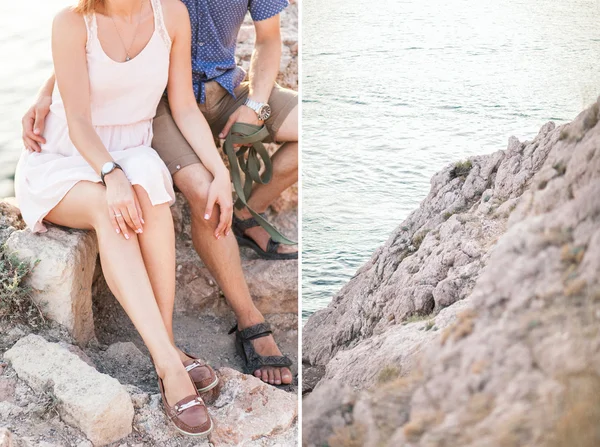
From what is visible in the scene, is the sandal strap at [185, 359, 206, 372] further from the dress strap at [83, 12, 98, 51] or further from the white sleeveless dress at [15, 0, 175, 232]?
the dress strap at [83, 12, 98, 51]

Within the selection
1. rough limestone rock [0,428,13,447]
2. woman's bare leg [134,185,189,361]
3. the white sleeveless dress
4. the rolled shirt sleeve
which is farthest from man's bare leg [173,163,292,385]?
rough limestone rock [0,428,13,447]

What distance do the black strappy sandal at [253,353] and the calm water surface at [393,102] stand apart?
1373mm

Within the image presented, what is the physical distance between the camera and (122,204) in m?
2.23

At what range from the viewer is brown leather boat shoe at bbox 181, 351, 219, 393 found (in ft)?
7.64

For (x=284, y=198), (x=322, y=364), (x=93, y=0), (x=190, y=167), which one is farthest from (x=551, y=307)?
(x=284, y=198)

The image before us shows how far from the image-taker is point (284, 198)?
355cm

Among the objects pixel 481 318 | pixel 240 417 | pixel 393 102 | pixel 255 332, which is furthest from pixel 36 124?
pixel 481 318

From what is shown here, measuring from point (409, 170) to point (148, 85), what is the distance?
1.40 meters

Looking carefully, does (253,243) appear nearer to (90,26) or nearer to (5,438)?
(90,26)

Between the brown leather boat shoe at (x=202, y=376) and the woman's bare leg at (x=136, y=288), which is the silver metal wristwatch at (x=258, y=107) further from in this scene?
the brown leather boat shoe at (x=202, y=376)

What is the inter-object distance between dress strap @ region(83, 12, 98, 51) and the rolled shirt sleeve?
72 cm

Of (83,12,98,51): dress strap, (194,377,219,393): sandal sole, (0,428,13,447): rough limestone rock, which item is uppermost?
(83,12,98,51): dress strap

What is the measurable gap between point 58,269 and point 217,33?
1.10 m

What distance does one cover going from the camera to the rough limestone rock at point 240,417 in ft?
7.20
